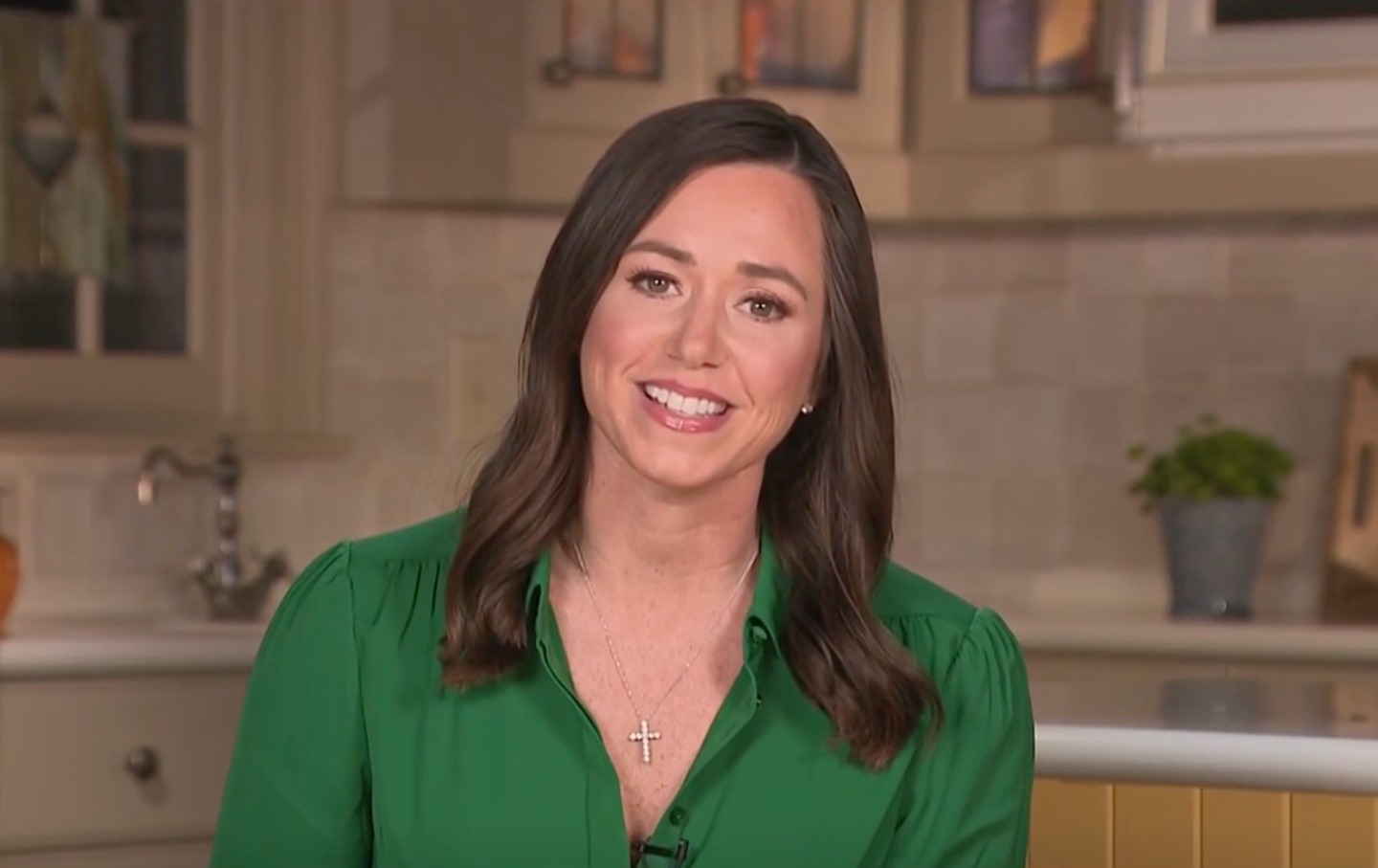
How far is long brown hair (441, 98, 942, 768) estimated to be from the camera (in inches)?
57.4

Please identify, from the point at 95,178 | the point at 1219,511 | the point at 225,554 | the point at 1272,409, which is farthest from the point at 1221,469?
the point at 95,178

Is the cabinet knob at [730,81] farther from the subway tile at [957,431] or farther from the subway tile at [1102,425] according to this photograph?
the subway tile at [1102,425]

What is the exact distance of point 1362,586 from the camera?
3.24 meters

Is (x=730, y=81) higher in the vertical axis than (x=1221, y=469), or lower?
higher

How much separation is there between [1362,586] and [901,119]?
98 cm

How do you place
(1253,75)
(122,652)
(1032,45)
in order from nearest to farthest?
(122,652) < (1253,75) < (1032,45)

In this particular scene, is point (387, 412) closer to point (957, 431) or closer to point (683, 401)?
point (957, 431)

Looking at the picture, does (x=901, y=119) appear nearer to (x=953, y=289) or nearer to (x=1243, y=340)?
(x=953, y=289)

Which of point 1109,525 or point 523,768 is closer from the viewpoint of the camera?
point 523,768

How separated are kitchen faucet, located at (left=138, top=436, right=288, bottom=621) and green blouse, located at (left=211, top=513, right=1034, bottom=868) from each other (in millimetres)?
1724

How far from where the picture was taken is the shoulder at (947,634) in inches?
60.5

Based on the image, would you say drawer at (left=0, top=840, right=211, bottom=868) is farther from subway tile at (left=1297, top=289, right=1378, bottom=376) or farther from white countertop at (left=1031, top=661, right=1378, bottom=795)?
subway tile at (left=1297, top=289, right=1378, bottom=376)

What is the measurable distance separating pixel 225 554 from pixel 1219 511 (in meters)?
1.45

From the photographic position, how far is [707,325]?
56.9 inches
